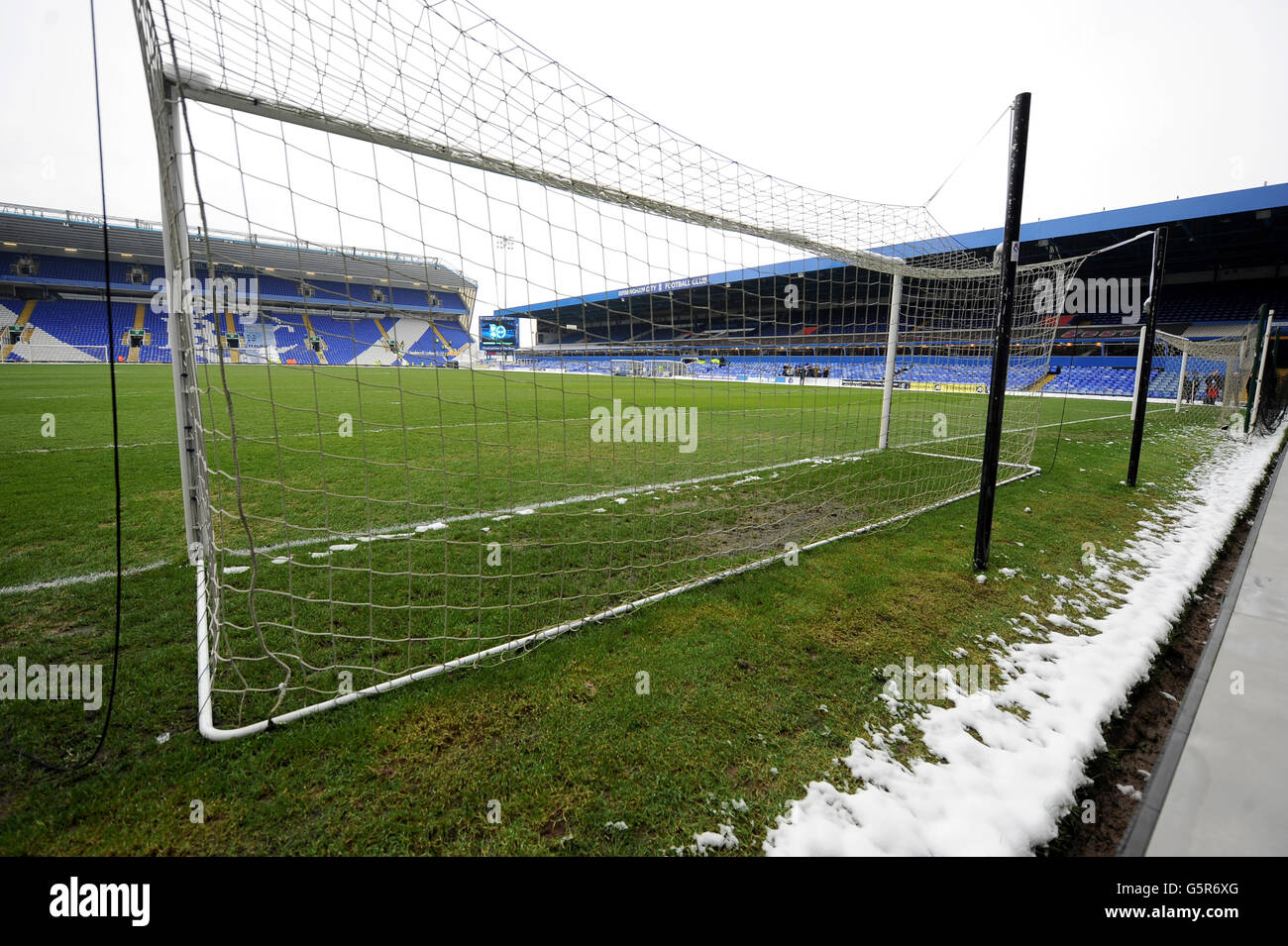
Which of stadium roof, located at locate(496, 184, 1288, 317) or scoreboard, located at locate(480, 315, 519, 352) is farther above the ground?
stadium roof, located at locate(496, 184, 1288, 317)

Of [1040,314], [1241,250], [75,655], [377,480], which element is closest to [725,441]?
[1040,314]

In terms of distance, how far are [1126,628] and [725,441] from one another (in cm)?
646

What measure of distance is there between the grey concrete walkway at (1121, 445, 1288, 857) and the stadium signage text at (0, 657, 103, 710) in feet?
11.9

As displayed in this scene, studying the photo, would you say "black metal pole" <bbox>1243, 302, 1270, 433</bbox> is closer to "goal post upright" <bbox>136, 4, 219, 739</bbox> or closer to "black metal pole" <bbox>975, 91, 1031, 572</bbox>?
"black metal pole" <bbox>975, 91, 1031, 572</bbox>

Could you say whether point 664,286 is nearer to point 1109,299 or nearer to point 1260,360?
point 1260,360

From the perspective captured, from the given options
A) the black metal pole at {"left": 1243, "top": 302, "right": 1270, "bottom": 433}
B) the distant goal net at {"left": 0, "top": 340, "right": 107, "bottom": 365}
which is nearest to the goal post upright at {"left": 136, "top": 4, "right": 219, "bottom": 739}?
the black metal pole at {"left": 1243, "top": 302, "right": 1270, "bottom": 433}

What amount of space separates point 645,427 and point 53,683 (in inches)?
368

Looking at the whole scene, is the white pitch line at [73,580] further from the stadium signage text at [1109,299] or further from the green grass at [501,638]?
the stadium signage text at [1109,299]

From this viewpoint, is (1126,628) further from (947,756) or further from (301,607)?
(301,607)

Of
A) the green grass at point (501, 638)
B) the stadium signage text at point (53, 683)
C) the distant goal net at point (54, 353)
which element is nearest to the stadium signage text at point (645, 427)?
the green grass at point (501, 638)

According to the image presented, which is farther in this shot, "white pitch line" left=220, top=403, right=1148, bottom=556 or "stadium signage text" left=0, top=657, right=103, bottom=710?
"white pitch line" left=220, top=403, right=1148, bottom=556

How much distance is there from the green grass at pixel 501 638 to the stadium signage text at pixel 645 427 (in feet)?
9.36

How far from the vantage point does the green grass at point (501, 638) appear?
157 centimetres

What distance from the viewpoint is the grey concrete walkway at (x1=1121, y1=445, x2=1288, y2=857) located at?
4.91 feet
